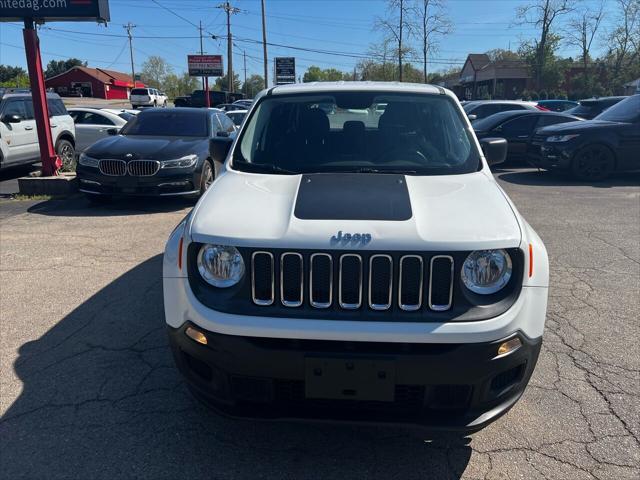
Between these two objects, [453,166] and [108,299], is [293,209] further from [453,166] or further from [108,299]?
[108,299]

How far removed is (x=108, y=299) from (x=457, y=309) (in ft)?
11.4

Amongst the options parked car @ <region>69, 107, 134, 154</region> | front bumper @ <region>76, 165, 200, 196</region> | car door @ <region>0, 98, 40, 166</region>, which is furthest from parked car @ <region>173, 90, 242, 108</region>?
front bumper @ <region>76, 165, 200, 196</region>

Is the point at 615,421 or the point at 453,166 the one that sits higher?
the point at 453,166

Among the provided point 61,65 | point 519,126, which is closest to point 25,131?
point 519,126

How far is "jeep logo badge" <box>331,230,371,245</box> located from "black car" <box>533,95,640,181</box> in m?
9.85

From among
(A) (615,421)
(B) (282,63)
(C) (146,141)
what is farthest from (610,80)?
(A) (615,421)

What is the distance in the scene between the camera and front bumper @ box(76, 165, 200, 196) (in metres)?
8.17

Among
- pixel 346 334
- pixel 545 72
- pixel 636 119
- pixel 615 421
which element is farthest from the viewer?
pixel 545 72

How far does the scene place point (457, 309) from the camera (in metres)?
2.39

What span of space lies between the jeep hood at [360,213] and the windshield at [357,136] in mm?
323

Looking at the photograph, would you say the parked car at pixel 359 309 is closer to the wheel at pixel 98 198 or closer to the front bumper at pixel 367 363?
the front bumper at pixel 367 363

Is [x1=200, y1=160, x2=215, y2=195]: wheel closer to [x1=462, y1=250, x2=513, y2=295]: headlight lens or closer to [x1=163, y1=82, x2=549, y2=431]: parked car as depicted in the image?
[x1=163, y1=82, x2=549, y2=431]: parked car

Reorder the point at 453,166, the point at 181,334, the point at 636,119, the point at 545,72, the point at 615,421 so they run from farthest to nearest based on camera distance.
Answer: the point at 545,72
the point at 636,119
the point at 453,166
the point at 615,421
the point at 181,334

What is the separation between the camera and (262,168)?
11.4ft
